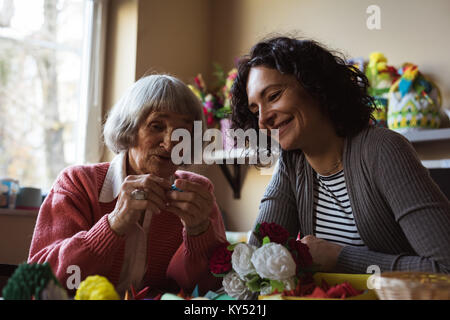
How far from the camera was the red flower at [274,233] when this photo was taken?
814mm

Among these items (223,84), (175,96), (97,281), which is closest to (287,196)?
(175,96)

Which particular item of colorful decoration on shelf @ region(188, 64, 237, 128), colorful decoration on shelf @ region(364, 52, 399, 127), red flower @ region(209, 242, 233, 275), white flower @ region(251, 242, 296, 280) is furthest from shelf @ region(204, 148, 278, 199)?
white flower @ region(251, 242, 296, 280)

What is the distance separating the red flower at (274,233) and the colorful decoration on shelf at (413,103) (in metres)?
1.39

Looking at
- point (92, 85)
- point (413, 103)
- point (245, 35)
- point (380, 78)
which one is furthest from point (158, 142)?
point (245, 35)

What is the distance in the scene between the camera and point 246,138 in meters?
1.45

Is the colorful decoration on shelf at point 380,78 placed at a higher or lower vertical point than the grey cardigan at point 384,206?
higher

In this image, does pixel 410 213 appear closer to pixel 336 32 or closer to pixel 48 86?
pixel 336 32

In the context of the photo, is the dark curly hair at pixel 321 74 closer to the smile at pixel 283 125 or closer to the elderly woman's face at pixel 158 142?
the smile at pixel 283 125

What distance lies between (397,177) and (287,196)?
1.18ft

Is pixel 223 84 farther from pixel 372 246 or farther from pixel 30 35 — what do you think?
pixel 372 246

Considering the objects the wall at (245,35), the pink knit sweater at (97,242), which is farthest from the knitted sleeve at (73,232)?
the wall at (245,35)

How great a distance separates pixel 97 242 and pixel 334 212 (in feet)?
2.04

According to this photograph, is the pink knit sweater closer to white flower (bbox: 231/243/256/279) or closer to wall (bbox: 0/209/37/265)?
white flower (bbox: 231/243/256/279)
